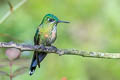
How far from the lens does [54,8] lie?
7.08 m

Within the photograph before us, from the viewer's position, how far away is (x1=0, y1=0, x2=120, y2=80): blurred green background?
5.93m

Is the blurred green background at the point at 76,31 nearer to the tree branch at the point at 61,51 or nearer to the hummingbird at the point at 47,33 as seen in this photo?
the hummingbird at the point at 47,33

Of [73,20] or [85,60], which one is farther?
[73,20]

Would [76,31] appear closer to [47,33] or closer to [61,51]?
[47,33]

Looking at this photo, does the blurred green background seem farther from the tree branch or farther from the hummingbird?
the tree branch

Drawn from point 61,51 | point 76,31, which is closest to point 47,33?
point 61,51

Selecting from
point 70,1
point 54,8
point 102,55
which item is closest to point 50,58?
point 54,8

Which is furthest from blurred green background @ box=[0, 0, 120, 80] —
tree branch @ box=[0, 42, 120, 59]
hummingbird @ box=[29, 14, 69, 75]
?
tree branch @ box=[0, 42, 120, 59]

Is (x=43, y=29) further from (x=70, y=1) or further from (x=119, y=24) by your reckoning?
(x=70, y=1)

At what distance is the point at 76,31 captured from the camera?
24.2 feet

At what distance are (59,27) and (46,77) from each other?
1357 mm

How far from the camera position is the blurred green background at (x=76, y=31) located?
593cm

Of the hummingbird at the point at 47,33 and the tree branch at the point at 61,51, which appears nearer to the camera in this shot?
the tree branch at the point at 61,51

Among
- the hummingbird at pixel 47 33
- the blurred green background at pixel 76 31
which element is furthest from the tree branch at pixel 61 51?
the blurred green background at pixel 76 31
